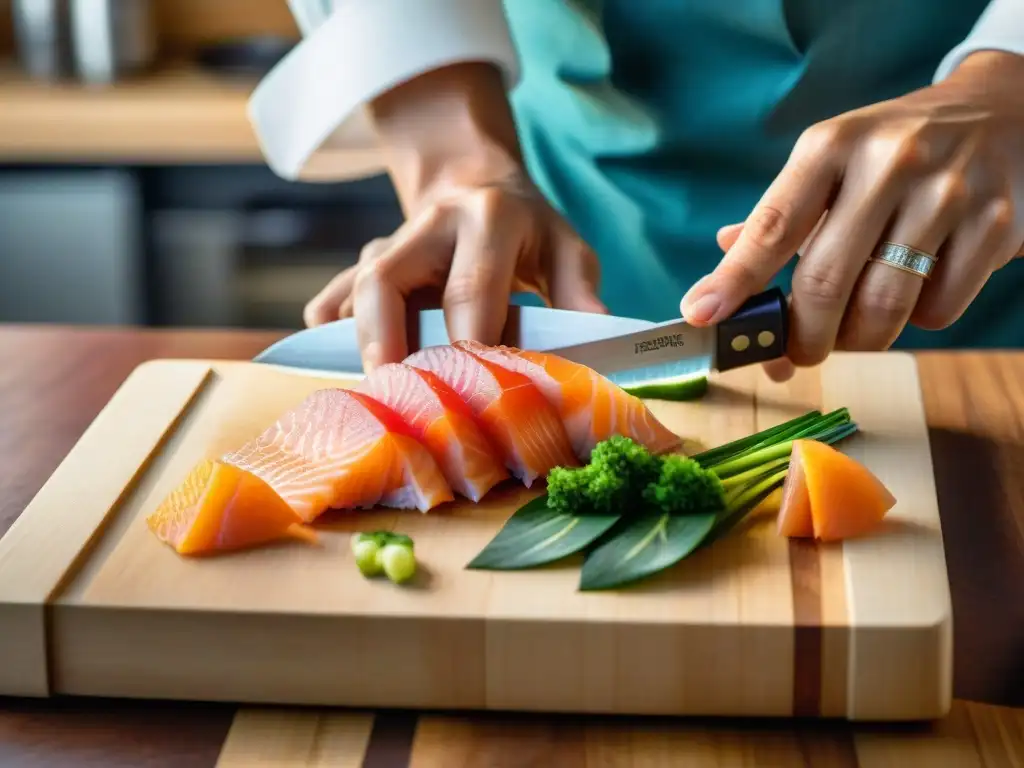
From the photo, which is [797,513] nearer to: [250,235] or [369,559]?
[369,559]

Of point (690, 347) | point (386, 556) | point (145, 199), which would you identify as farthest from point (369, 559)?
point (145, 199)

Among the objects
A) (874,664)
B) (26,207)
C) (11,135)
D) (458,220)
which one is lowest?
(26,207)

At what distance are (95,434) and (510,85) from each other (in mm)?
888

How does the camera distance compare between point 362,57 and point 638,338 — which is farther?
point 362,57

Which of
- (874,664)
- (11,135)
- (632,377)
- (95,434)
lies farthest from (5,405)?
(11,135)

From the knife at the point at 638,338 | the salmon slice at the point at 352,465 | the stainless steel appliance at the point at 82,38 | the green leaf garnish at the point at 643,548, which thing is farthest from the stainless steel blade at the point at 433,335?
the stainless steel appliance at the point at 82,38

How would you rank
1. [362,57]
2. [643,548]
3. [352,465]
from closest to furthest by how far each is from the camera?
1. [643,548]
2. [352,465]
3. [362,57]

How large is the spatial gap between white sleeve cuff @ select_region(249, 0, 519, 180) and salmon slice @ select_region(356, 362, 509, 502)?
0.63 metres

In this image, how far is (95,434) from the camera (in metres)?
1.56

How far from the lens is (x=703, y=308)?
5.10ft

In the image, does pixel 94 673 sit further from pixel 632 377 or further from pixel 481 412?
pixel 632 377

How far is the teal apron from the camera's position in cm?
204

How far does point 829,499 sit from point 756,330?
1.20ft

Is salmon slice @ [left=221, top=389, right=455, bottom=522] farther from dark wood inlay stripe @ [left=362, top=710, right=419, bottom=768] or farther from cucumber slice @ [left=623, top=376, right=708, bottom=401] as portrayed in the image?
cucumber slice @ [left=623, top=376, right=708, bottom=401]
